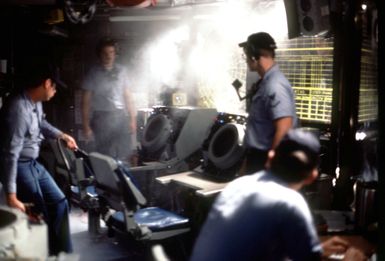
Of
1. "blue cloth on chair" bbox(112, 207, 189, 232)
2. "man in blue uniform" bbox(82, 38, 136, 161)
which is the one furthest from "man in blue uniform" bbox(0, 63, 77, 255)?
"man in blue uniform" bbox(82, 38, 136, 161)

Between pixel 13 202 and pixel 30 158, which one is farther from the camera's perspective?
pixel 30 158

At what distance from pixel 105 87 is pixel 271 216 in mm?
5964

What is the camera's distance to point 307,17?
6871mm

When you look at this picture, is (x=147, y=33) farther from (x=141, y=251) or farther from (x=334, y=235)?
(x=334, y=235)

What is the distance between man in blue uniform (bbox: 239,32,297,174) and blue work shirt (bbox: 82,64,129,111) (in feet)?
11.7

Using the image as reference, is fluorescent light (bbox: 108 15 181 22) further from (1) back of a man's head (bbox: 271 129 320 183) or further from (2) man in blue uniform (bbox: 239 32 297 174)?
(1) back of a man's head (bbox: 271 129 320 183)

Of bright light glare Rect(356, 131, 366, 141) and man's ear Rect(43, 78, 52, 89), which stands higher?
man's ear Rect(43, 78, 52, 89)

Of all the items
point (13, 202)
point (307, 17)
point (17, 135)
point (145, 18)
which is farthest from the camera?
point (145, 18)

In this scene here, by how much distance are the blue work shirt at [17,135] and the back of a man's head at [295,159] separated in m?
2.96

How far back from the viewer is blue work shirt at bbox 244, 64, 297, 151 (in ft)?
17.2

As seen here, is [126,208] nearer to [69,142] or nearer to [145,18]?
[69,142]

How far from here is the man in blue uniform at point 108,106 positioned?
834 centimetres

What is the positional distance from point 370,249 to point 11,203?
3.68m

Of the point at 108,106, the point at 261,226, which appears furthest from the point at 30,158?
the point at 261,226
